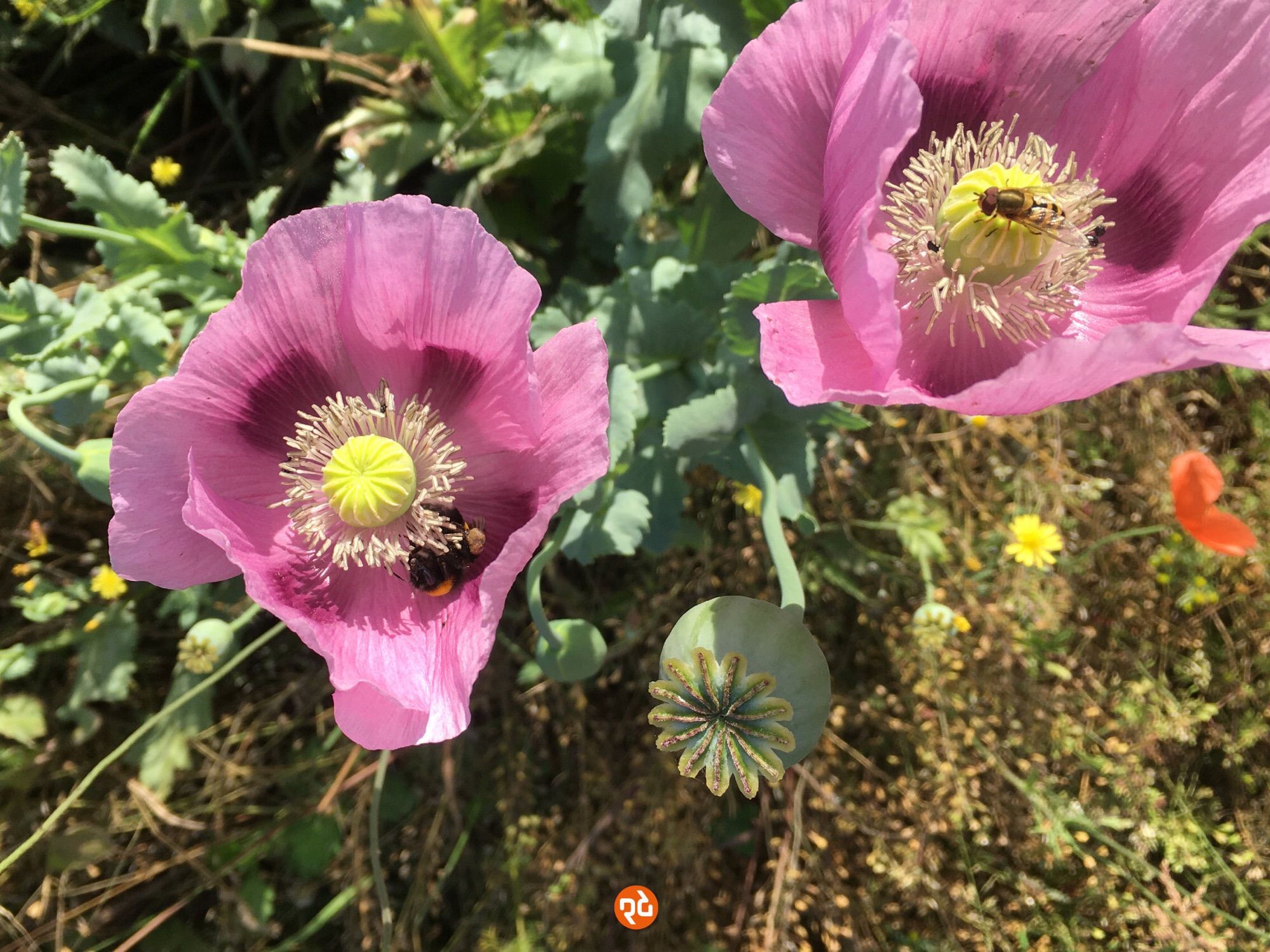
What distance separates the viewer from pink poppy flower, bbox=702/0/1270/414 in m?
1.30

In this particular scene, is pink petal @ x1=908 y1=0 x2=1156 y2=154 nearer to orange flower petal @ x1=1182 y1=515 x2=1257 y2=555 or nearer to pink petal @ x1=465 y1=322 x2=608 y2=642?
pink petal @ x1=465 y1=322 x2=608 y2=642

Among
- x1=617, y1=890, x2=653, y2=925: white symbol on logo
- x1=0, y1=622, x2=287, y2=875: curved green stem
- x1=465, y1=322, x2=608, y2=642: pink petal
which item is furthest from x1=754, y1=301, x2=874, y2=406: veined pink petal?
x1=617, y1=890, x2=653, y2=925: white symbol on logo

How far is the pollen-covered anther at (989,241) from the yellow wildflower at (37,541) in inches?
113

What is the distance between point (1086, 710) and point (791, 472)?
5.57ft

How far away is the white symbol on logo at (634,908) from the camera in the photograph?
10.1 ft

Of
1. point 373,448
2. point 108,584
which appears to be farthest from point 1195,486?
point 108,584

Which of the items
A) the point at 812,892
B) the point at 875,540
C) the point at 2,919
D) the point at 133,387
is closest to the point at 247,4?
the point at 133,387

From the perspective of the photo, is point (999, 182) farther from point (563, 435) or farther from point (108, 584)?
point (108, 584)

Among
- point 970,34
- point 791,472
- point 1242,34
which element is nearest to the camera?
point 1242,34

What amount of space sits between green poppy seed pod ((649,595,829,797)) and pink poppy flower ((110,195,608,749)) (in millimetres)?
347

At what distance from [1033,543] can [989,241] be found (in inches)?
58.8

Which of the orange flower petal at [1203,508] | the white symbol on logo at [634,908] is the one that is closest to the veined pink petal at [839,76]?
the orange flower petal at [1203,508]

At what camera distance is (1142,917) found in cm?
295

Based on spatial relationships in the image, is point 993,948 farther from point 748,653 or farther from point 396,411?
point 396,411
